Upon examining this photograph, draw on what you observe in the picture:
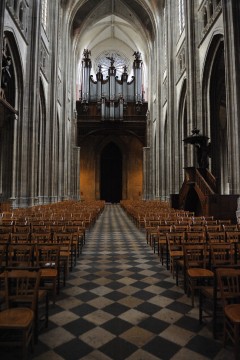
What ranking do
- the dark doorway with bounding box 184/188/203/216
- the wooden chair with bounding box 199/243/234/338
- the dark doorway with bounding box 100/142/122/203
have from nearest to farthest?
the wooden chair with bounding box 199/243/234/338
the dark doorway with bounding box 184/188/203/216
the dark doorway with bounding box 100/142/122/203

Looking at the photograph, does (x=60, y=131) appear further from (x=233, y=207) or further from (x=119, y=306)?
(x=119, y=306)

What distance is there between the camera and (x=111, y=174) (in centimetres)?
4084

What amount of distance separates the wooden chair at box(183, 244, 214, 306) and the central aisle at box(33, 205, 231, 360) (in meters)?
0.27

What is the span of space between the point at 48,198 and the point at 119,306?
18.6 metres

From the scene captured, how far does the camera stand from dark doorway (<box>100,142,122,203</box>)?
133ft

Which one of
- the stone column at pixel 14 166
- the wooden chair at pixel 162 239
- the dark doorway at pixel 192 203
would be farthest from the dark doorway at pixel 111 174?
the wooden chair at pixel 162 239

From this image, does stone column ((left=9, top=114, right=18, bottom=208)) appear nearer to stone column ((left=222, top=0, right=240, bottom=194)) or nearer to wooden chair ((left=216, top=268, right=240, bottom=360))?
stone column ((left=222, top=0, right=240, bottom=194))

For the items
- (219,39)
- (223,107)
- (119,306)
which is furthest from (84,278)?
(223,107)

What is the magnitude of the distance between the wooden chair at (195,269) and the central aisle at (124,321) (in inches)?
10.6

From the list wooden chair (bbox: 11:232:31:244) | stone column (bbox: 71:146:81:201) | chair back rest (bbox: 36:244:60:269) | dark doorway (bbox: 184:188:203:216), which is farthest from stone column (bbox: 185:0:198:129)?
stone column (bbox: 71:146:81:201)

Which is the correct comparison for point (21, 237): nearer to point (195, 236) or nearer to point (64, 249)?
point (64, 249)

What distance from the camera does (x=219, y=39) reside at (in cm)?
1457

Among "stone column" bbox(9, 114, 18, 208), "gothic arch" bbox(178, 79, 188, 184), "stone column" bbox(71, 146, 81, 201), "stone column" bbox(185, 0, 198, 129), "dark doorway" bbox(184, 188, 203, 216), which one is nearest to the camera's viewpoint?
"dark doorway" bbox(184, 188, 203, 216)

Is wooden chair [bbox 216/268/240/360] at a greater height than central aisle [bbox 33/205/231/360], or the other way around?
wooden chair [bbox 216/268/240/360]
